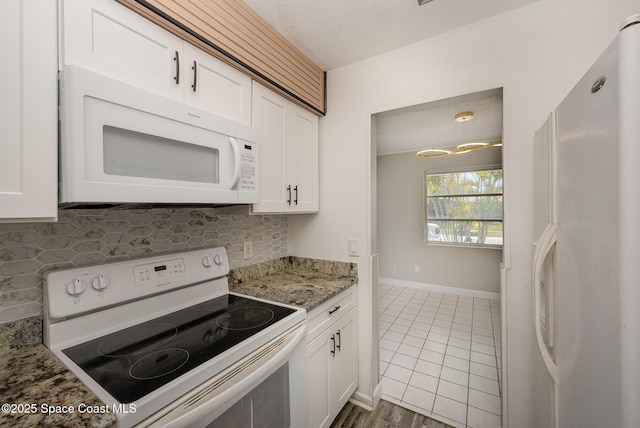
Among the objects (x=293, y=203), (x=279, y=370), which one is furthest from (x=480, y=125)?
(x=279, y=370)

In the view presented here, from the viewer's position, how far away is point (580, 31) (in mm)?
1261

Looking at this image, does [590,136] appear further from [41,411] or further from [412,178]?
[412,178]

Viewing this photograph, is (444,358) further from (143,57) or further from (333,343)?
(143,57)

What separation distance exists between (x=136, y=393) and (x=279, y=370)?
0.57 metres

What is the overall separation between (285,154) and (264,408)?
51.7 inches

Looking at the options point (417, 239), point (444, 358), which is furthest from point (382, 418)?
point (417, 239)

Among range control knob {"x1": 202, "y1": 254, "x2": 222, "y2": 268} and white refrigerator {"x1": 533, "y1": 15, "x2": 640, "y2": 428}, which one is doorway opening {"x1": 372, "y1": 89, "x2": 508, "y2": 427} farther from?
range control knob {"x1": 202, "y1": 254, "x2": 222, "y2": 268}

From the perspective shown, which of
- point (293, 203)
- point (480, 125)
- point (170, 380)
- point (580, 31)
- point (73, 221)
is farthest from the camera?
point (480, 125)

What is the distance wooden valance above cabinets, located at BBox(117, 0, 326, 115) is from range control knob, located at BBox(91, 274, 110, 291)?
1.02 m

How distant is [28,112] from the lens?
2.36 ft

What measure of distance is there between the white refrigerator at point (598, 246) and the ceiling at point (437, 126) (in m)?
1.02

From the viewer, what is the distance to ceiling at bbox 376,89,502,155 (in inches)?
97.6

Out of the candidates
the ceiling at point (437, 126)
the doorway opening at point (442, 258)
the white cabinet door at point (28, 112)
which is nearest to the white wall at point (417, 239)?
the doorway opening at point (442, 258)

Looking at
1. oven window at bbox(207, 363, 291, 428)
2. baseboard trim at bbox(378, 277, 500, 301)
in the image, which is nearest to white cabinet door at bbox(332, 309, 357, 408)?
oven window at bbox(207, 363, 291, 428)
